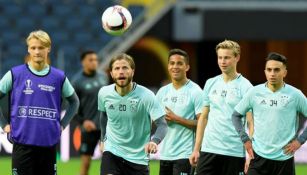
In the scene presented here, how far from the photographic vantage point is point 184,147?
933cm

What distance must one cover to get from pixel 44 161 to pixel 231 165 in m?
1.89

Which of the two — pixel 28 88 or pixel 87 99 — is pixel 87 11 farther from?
pixel 28 88

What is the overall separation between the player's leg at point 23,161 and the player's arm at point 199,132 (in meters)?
1.63

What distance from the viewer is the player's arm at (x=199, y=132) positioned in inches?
355

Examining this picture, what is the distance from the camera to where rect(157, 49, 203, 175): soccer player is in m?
9.30

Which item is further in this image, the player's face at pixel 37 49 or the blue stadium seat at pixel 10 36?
the blue stadium seat at pixel 10 36

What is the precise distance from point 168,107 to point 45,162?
1607 millimetres

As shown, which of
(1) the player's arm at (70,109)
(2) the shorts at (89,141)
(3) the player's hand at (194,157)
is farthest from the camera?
(2) the shorts at (89,141)

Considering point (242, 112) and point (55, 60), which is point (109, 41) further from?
point (242, 112)

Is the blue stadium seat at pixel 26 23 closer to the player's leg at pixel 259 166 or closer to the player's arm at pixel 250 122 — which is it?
the player's arm at pixel 250 122

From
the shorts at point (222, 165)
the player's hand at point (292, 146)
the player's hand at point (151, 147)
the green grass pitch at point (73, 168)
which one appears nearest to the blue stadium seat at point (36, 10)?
the green grass pitch at point (73, 168)

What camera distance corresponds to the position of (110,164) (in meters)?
8.51

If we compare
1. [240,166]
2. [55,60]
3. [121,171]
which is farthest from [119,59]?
Answer: [55,60]

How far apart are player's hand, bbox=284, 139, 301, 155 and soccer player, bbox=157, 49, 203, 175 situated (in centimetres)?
115
